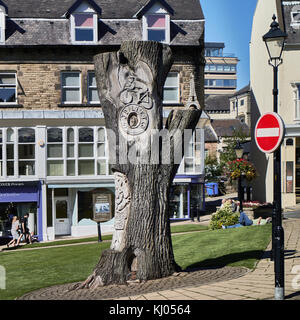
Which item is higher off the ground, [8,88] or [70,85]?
[70,85]

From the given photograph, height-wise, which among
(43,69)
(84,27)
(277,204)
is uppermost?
(84,27)

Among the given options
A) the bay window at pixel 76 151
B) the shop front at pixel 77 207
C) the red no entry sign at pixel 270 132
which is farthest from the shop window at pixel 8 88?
the red no entry sign at pixel 270 132

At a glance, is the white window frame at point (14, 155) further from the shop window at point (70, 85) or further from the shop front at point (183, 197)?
the shop front at point (183, 197)

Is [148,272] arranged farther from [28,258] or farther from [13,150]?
[13,150]

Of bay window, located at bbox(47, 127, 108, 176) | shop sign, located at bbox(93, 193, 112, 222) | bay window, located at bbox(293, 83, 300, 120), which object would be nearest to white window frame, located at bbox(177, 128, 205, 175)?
shop sign, located at bbox(93, 193, 112, 222)

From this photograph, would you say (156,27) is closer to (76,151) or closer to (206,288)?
(76,151)

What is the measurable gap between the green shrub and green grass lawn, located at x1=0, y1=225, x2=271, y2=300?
1700 mm

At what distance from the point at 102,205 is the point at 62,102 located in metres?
A: 5.47

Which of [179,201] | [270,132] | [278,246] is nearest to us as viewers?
[270,132]

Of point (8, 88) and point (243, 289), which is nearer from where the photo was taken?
point (243, 289)

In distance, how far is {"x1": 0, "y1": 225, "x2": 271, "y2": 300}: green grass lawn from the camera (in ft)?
35.3

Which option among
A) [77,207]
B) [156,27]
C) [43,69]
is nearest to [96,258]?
[77,207]

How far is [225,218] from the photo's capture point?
18016 millimetres

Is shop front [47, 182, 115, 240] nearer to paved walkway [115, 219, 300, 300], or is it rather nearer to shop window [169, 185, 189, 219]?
shop window [169, 185, 189, 219]
